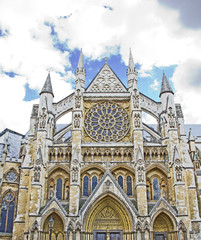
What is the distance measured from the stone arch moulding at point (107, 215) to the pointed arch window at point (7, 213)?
368 inches

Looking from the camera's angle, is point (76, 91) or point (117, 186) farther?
point (76, 91)

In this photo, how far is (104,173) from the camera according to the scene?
81.1ft

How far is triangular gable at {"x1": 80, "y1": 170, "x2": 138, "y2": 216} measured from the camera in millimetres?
22844

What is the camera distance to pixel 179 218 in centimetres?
2250

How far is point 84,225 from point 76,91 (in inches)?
532

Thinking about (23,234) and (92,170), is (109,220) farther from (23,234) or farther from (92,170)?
(23,234)

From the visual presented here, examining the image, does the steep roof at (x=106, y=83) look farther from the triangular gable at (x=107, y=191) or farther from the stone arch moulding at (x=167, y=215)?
the stone arch moulding at (x=167, y=215)

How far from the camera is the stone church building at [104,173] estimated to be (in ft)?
74.8

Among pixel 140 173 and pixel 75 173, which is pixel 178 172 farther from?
pixel 75 173

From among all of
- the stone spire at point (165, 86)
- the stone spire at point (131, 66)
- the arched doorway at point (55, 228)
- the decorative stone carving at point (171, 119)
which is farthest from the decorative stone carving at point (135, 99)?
the arched doorway at point (55, 228)

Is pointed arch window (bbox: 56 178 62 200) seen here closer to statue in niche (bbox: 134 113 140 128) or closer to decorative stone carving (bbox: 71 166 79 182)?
decorative stone carving (bbox: 71 166 79 182)

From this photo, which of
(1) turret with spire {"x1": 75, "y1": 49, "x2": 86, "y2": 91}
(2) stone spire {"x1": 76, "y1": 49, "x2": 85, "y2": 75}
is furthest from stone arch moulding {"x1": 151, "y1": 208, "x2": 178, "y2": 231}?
(2) stone spire {"x1": 76, "y1": 49, "x2": 85, "y2": 75}

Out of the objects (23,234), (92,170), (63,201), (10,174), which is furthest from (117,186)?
(10,174)

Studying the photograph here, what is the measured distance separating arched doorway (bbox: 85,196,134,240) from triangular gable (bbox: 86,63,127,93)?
1210 cm
